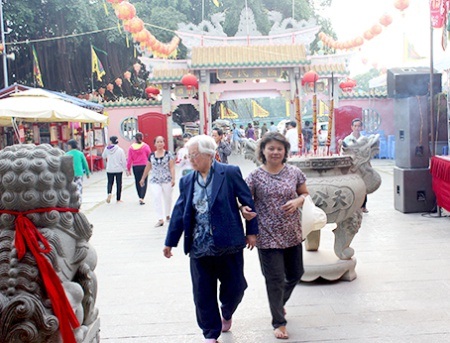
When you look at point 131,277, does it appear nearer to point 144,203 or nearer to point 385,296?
point 385,296

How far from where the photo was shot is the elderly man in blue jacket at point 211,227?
3.41 meters

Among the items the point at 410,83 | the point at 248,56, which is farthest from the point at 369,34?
the point at 410,83

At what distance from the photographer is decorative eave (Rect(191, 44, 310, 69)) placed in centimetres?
1833

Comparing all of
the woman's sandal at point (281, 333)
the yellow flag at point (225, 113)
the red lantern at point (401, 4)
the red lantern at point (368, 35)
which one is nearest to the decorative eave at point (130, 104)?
the red lantern at point (368, 35)

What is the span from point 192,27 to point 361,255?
1477cm

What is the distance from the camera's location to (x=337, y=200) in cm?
458

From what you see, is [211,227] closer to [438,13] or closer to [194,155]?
[194,155]

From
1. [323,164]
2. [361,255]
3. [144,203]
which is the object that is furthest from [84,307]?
[144,203]

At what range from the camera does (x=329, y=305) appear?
425cm

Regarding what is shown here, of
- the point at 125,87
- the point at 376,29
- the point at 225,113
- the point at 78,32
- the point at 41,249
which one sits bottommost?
the point at 41,249

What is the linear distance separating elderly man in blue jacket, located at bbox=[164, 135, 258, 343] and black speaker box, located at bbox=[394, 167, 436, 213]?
5105 mm

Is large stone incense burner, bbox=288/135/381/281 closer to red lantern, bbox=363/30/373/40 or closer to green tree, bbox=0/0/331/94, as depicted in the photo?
red lantern, bbox=363/30/373/40

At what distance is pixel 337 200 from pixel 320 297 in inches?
30.6

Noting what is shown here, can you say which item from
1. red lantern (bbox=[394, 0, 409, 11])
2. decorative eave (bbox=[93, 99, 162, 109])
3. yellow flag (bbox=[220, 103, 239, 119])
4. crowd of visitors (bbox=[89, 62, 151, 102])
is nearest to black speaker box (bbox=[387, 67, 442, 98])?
red lantern (bbox=[394, 0, 409, 11])
